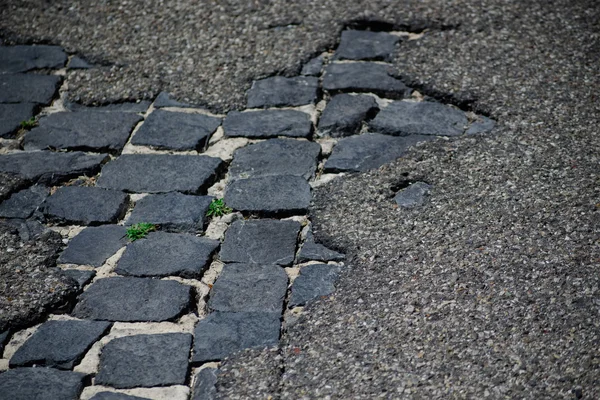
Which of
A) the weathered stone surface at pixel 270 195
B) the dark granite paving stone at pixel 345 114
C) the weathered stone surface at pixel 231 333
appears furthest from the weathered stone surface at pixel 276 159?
the weathered stone surface at pixel 231 333

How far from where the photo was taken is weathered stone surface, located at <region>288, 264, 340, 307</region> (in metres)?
2.79

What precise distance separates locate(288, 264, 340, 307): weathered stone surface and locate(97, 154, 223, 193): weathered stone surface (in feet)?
2.68

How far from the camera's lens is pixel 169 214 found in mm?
3293

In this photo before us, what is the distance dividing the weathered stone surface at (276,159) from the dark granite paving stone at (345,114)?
160mm

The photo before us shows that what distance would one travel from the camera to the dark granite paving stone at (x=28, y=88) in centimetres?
416

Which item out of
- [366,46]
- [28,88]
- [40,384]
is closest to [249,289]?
[40,384]

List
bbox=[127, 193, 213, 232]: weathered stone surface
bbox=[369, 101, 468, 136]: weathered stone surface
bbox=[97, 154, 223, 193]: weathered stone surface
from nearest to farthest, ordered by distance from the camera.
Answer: bbox=[127, 193, 213, 232]: weathered stone surface → bbox=[97, 154, 223, 193]: weathered stone surface → bbox=[369, 101, 468, 136]: weathered stone surface

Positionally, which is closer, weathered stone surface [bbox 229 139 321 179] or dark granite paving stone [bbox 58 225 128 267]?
dark granite paving stone [bbox 58 225 128 267]

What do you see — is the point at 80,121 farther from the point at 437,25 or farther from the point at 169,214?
the point at 437,25

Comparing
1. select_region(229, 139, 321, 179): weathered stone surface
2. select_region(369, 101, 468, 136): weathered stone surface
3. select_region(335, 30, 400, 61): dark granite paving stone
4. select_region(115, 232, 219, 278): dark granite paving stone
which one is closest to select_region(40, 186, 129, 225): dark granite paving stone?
select_region(115, 232, 219, 278): dark granite paving stone

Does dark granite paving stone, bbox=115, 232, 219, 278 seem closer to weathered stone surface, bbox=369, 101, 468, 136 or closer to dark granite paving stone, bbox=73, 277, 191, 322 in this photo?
dark granite paving stone, bbox=73, 277, 191, 322

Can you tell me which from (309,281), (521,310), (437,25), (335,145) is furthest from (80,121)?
(521,310)

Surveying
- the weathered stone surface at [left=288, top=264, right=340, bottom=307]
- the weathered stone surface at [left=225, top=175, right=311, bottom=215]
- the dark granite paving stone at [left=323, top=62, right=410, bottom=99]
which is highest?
the dark granite paving stone at [left=323, top=62, right=410, bottom=99]

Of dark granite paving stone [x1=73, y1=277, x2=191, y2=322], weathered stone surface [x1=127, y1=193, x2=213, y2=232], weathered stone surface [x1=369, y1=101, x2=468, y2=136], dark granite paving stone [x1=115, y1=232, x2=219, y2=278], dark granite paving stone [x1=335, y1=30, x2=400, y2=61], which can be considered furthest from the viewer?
dark granite paving stone [x1=335, y1=30, x2=400, y2=61]
